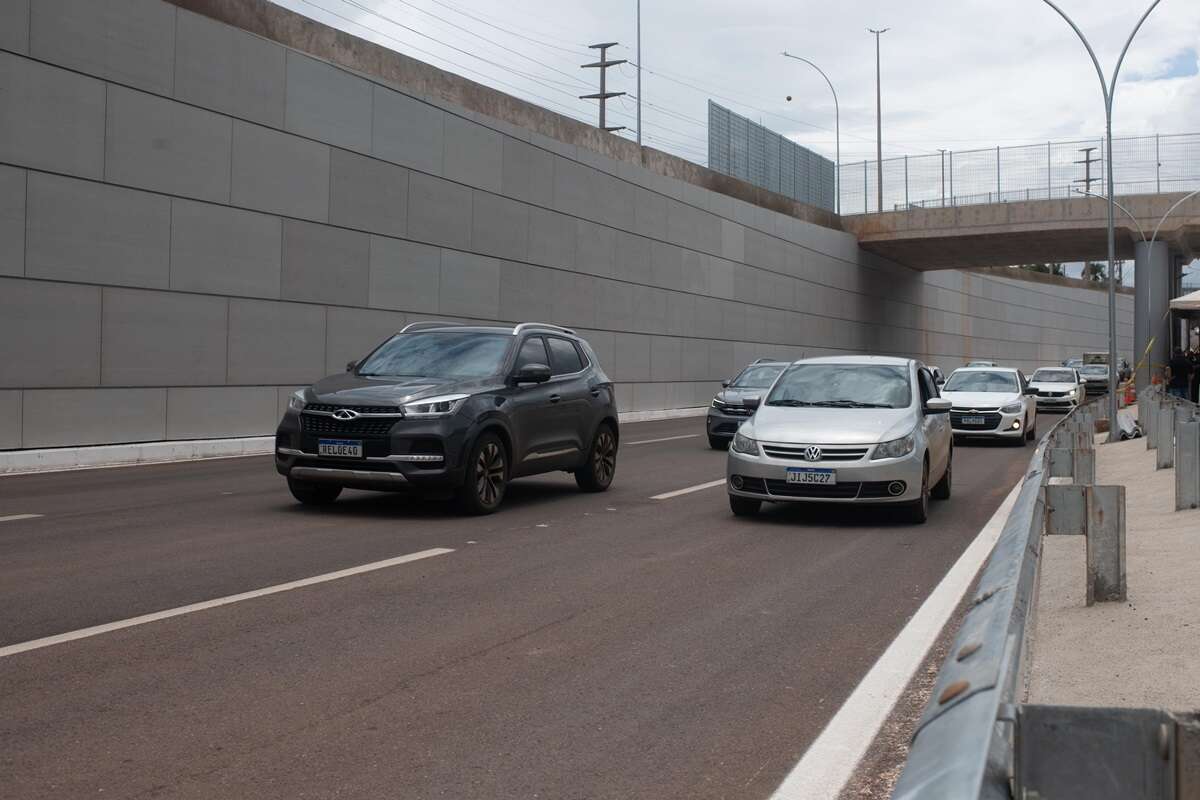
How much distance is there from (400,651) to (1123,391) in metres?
38.0

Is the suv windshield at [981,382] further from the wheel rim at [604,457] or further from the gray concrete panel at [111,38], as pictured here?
the gray concrete panel at [111,38]

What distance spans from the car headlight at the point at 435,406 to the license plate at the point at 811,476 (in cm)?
Answer: 305

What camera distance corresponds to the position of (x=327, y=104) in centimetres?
2405

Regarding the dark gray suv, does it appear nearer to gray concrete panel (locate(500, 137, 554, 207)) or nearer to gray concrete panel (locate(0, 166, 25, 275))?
gray concrete panel (locate(0, 166, 25, 275))

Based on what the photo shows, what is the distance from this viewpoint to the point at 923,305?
68.6 m

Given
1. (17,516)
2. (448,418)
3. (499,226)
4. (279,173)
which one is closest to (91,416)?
(279,173)

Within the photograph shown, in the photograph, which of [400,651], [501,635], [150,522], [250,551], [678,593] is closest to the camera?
[400,651]

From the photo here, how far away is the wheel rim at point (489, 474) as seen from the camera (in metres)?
11.4

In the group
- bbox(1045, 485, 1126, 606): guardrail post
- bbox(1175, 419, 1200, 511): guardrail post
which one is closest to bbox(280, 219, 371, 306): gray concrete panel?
bbox(1175, 419, 1200, 511): guardrail post

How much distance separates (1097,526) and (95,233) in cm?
1564

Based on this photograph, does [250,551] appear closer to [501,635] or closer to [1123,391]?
[501,635]

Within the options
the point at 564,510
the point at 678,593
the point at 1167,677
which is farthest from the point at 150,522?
the point at 1167,677

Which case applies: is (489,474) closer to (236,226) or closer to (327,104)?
(236,226)

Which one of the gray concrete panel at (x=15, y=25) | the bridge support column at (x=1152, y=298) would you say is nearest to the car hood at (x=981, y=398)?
the gray concrete panel at (x=15, y=25)
